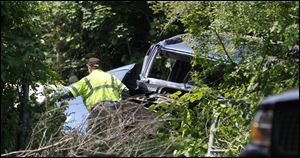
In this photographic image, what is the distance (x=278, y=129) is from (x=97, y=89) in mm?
4637

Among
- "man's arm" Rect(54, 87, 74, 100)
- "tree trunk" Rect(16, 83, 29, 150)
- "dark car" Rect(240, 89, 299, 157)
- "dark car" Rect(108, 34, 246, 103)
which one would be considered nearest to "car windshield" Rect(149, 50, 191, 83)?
"dark car" Rect(108, 34, 246, 103)

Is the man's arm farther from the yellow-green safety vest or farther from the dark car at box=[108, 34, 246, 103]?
the dark car at box=[108, 34, 246, 103]

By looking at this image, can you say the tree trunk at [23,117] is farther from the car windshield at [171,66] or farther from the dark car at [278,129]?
the car windshield at [171,66]

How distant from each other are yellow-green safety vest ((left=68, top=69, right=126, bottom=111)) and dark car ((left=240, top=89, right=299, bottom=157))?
14.0 ft

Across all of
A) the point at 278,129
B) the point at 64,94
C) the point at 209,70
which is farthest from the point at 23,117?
the point at 278,129

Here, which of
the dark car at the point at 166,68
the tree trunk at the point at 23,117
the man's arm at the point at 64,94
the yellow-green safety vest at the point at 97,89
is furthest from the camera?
the dark car at the point at 166,68

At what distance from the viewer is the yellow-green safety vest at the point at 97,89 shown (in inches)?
313

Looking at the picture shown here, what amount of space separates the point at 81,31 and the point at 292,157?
13528mm

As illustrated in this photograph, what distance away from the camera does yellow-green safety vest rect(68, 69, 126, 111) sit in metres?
7.94

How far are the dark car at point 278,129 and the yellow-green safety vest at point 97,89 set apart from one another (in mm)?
4267

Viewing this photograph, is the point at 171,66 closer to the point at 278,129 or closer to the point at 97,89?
the point at 97,89

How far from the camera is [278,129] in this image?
3.65 metres

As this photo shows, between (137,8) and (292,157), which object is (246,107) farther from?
(137,8)

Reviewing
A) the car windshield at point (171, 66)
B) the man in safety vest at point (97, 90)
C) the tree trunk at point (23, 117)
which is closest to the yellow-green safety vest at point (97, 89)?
the man in safety vest at point (97, 90)
